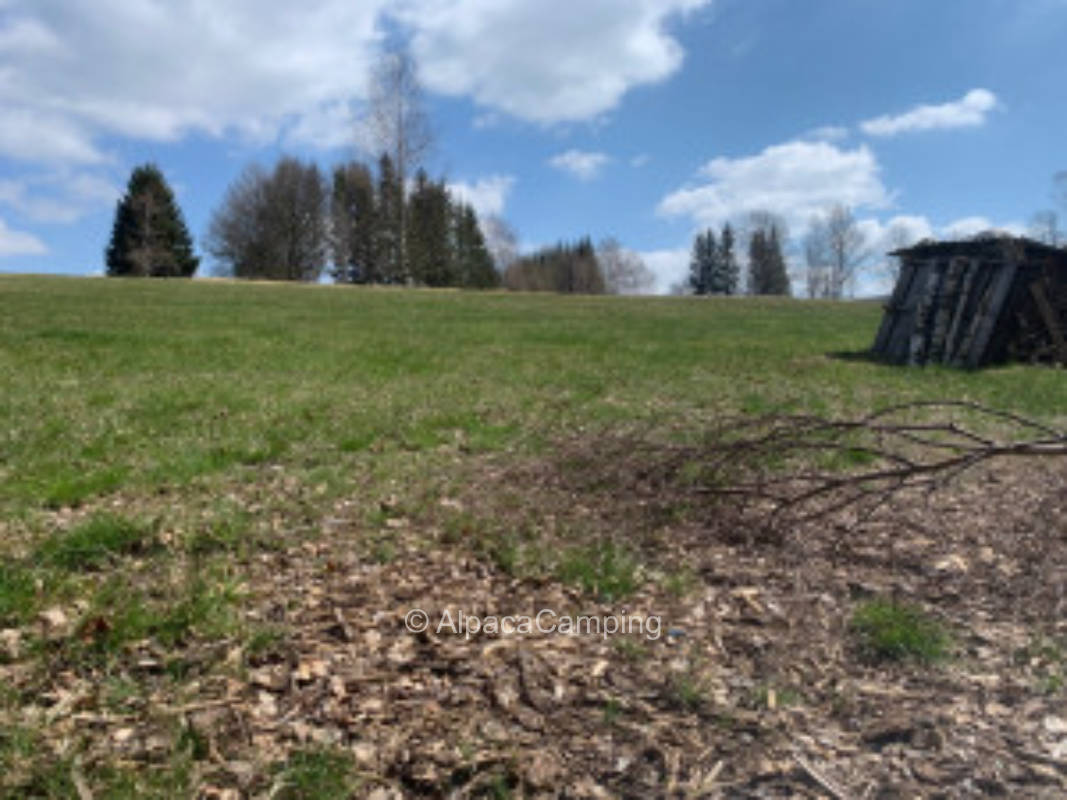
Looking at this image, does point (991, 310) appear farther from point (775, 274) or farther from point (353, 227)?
point (775, 274)

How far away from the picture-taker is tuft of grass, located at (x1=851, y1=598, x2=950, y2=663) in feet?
10.0

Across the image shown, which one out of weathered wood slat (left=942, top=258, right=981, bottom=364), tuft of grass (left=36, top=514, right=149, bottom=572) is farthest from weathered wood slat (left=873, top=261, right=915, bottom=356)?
tuft of grass (left=36, top=514, right=149, bottom=572)

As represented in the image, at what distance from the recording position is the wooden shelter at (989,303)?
502 inches

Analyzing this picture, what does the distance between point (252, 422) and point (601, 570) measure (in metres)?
4.61

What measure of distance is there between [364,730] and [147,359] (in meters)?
10.5

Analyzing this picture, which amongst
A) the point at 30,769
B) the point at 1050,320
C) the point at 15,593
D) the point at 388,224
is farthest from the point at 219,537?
the point at 388,224

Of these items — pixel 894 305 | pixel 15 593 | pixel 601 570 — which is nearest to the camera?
pixel 15 593

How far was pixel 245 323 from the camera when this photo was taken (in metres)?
17.1

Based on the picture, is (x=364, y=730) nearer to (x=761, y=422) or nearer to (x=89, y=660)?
(x=89, y=660)

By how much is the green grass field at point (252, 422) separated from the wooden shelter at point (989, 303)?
2.35 ft

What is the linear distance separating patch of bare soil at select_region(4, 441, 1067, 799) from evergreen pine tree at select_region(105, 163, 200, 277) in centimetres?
5161

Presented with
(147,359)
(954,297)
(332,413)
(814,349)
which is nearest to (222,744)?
(332,413)

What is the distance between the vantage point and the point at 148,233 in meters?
48.8

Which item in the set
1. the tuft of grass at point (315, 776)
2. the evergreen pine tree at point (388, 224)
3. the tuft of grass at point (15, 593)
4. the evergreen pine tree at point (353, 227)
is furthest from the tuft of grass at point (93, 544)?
the evergreen pine tree at point (353, 227)
